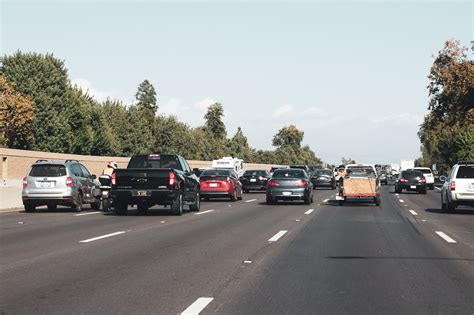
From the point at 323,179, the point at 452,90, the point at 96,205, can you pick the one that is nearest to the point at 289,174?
the point at 96,205

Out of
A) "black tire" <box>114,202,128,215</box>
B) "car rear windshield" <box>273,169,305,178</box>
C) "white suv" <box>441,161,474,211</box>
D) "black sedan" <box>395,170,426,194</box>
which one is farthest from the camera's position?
"black sedan" <box>395,170,426,194</box>

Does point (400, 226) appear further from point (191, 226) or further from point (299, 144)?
point (299, 144)

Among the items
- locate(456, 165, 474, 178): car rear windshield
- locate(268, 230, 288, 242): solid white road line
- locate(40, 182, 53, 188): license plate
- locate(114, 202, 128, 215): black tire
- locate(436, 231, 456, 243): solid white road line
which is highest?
locate(456, 165, 474, 178): car rear windshield

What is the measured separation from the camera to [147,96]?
130250 mm

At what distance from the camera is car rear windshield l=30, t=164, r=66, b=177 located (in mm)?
24359

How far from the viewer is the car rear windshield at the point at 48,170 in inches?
959

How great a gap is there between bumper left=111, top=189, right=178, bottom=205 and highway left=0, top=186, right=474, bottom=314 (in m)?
2.82

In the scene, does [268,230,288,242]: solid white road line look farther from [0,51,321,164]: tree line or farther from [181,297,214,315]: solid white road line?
[0,51,321,164]: tree line

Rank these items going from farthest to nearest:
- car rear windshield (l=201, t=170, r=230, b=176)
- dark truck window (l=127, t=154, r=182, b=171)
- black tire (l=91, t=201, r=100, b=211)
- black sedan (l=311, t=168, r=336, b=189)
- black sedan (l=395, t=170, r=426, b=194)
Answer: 1. black sedan (l=311, t=168, r=336, b=189)
2. black sedan (l=395, t=170, r=426, b=194)
3. car rear windshield (l=201, t=170, r=230, b=176)
4. black tire (l=91, t=201, r=100, b=211)
5. dark truck window (l=127, t=154, r=182, b=171)

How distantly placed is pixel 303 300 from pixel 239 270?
244 cm

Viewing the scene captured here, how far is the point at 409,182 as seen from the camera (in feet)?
156

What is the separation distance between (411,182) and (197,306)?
136 feet

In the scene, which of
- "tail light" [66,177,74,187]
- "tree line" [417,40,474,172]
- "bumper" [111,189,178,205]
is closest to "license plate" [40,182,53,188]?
"tail light" [66,177,74,187]

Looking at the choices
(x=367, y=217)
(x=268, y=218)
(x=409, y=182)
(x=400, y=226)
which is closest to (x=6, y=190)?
(x=268, y=218)
